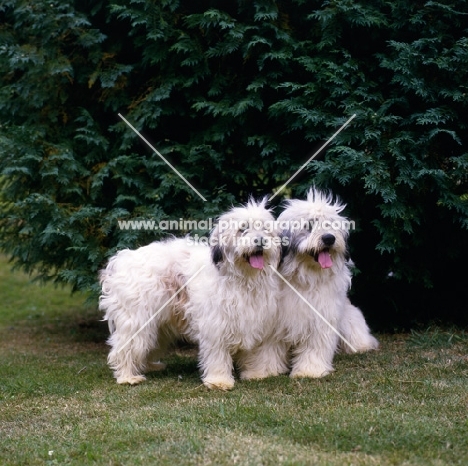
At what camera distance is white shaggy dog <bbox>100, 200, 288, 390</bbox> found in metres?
5.63

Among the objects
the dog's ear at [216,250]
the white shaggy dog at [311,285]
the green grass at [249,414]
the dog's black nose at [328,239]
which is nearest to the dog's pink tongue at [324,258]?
the white shaggy dog at [311,285]

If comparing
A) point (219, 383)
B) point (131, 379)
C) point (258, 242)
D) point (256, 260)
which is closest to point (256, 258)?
point (256, 260)

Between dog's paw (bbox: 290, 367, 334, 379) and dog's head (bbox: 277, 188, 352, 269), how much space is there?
2.86ft

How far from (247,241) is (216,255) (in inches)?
14.1

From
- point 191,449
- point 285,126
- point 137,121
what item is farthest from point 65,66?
point 191,449

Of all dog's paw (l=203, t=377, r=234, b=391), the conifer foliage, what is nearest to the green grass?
dog's paw (l=203, t=377, r=234, b=391)

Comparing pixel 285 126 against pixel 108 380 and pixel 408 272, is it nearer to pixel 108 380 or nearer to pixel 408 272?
pixel 408 272

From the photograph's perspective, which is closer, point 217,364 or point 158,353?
point 217,364

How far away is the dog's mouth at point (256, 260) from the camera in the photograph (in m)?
5.51

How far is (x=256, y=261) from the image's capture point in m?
5.53

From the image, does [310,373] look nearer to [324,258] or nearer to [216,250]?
[324,258]

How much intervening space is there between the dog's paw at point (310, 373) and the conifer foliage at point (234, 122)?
5.23 feet

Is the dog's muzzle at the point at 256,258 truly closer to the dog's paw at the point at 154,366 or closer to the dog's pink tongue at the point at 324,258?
the dog's pink tongue at the point at 324,258

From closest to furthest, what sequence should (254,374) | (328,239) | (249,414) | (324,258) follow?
(249,414) → (328,239) → (324,258) → (254,374)
